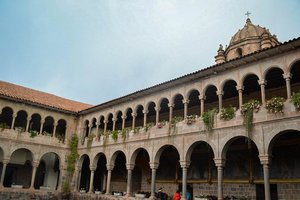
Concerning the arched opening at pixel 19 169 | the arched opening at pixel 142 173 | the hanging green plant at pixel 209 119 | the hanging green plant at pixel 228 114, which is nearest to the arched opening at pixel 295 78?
the hanging green plant at pixel 228 114

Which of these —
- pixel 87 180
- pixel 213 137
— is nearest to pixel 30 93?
pixel 87 180

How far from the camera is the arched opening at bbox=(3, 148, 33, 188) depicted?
79.8 feet

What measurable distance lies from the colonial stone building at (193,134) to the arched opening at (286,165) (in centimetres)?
5

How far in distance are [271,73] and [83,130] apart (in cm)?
1635

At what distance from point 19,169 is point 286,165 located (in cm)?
2069

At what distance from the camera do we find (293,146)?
1482 centimetres

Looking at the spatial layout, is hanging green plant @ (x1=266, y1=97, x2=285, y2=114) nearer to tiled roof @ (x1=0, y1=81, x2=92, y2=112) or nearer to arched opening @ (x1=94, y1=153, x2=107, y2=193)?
tiled roof @ (x1=0, y1=81, x2=92, y2=112)

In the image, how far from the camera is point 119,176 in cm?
2541

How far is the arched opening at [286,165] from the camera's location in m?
14.4

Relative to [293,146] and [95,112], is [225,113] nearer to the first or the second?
[293,146]

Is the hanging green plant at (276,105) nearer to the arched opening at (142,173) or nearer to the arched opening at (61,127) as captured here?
the arched opening at (142,173)

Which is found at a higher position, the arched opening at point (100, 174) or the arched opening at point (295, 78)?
the arched opening at point (295, 78)

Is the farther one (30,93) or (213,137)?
(30,93)

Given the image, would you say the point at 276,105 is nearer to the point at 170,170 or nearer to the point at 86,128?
the point at 170,170
